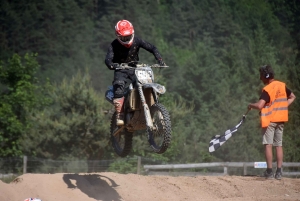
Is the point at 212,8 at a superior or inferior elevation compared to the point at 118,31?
superior

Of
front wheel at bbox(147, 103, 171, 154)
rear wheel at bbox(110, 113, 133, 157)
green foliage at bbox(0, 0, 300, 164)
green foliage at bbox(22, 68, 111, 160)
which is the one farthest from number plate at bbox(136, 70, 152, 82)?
green foliage at bbox(22, 68, 111, 160)

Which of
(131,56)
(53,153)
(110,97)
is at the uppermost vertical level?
(131,56)

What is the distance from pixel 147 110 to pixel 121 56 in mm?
1381

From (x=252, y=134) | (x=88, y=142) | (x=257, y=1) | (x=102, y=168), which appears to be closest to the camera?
(x=102, y=168)

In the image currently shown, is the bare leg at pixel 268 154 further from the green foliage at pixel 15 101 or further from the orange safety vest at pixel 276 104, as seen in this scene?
the green foliage at pixel 15 101

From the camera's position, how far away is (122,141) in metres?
11.0

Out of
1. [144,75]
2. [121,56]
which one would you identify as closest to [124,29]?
[121,56]

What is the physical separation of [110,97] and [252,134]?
2835cm

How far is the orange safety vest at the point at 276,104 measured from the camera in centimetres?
1177

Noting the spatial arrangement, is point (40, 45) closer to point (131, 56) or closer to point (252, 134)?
point (252, 134)

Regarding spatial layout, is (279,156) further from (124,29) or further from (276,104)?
(124,29)

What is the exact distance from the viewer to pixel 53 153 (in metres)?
35.4

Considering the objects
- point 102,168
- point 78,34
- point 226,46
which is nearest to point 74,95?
point 102,168

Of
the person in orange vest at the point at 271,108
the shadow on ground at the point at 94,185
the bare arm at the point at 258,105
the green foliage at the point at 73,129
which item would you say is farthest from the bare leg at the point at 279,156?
the green foliage at the point at 73,129
